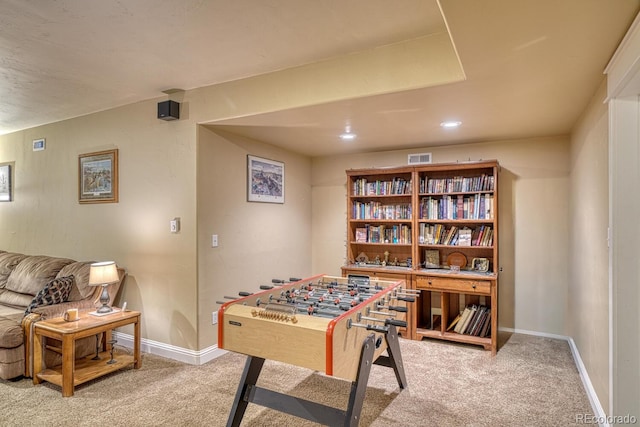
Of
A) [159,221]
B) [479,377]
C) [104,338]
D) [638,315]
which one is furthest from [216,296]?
[638,315]

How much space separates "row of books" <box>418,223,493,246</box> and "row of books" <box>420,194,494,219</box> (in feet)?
0.46

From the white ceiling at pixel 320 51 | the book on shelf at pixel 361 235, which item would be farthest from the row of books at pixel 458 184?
the book on shelf at pixel 361 235

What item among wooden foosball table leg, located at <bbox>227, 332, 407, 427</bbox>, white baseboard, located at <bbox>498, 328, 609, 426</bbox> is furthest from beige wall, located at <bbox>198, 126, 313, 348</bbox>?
white baseboard, located at <bbox>498, 328, 609, 426</bbox>

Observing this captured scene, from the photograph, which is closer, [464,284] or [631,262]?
[631,262]

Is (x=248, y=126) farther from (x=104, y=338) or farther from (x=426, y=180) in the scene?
(x=104, y=338)

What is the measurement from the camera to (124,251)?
3.71 m

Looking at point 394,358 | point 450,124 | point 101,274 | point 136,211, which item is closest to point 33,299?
point 101,274

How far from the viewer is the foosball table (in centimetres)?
177

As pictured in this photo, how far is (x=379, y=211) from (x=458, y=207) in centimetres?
91

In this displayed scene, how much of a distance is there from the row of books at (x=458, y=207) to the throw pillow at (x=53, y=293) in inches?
141

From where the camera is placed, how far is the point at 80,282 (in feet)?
11.2

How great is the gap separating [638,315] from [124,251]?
159 inches

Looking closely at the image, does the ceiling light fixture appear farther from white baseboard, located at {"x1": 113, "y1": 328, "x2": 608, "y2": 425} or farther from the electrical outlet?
white baseboard, located at {"x1": 113, "y1": 328, "x2": 608, "y2": 425}

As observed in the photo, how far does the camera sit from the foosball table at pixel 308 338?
177 cm
